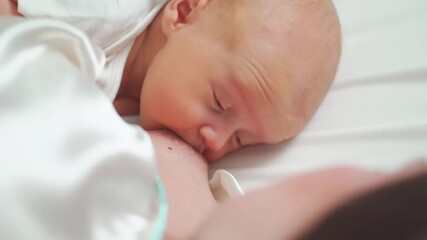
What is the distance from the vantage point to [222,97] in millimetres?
1009

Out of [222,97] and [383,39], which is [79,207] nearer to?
[222,97]

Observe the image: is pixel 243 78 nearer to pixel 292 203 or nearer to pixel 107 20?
pixel 107 20

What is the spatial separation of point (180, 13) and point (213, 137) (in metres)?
0.24

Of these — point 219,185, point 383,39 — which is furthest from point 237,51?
point 383,39

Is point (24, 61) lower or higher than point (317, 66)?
higher

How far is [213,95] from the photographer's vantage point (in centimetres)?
101

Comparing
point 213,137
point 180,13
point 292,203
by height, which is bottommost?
point 213,137

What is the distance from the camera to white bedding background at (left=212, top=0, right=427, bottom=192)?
3.20 ft

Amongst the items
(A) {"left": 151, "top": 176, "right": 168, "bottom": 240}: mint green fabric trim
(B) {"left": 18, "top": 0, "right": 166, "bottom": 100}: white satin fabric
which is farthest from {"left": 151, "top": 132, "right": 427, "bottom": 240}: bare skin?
(B) {"left": 18, "top": 0, "right": 166, "bottom": 100}: white satin fabric

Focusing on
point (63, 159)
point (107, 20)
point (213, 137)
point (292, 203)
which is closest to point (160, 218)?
point (63, 159)

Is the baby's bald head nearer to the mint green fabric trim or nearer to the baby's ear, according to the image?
the baby's ear

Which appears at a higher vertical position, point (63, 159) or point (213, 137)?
point (63, 159)

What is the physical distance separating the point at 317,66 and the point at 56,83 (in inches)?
19.0

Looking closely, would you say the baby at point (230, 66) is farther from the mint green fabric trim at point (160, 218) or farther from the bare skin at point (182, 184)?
the mint green fabric trim at point (160, 218)
